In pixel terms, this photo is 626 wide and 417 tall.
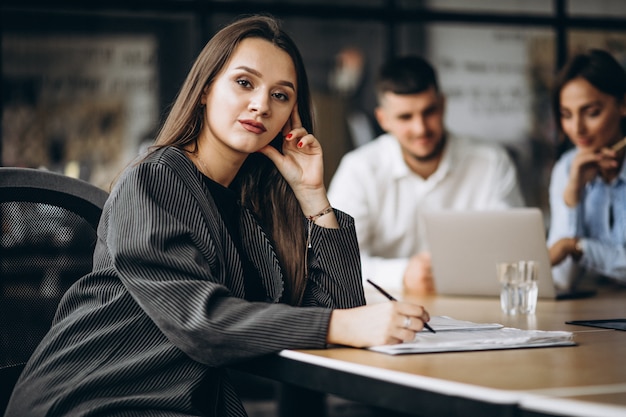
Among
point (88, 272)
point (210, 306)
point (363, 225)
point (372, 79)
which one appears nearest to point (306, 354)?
point (210, 306)

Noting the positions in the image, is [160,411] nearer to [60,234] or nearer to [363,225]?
[60,234]

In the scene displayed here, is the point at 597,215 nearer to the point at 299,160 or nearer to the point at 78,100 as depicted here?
the point at 299,160

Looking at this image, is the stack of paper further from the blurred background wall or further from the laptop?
the blurred background wall

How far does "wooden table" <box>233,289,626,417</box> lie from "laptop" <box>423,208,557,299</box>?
0.89 m

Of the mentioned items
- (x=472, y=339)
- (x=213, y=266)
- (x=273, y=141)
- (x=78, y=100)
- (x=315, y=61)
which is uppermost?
(x=315, y=61)

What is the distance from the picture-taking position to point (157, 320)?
1.67m

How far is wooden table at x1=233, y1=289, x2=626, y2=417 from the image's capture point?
3.89ft

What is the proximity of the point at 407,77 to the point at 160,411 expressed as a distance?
2828 millimetres

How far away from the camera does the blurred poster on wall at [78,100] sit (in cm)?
507

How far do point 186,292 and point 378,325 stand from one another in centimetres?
35

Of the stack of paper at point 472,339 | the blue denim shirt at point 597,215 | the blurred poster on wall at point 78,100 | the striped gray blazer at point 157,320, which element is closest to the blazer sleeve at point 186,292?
the striped gray blazer at point 157,320

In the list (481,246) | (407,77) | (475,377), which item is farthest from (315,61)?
(475,377)

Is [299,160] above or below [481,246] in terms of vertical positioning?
above

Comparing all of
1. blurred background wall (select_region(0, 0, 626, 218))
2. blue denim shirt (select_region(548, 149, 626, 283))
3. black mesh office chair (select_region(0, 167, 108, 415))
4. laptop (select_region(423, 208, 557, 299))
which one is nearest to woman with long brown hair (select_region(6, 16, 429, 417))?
black mesh office chair (select_region(0, 167, 108, 415))
